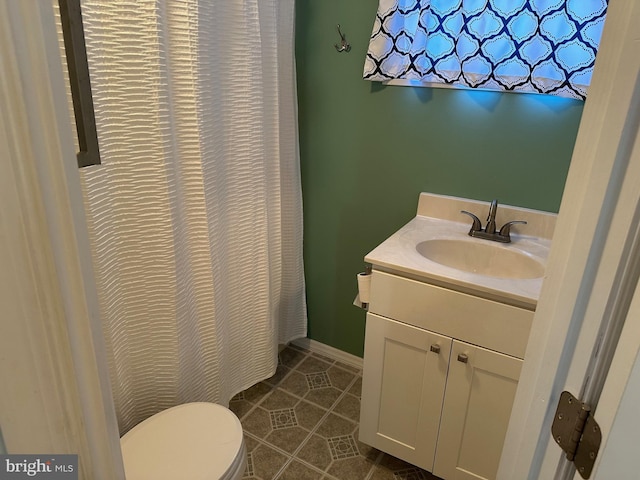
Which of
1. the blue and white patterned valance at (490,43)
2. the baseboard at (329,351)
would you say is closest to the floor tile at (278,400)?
the baseboard at (329,351)

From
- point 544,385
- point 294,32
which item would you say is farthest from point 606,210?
point 294,32

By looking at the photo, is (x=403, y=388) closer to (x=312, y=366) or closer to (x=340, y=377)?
(x=340, y=377)

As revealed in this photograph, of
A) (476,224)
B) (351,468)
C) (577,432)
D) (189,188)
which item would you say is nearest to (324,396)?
(351,468)

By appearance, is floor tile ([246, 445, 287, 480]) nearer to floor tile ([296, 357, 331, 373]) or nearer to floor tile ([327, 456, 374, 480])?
floor tile ([327, 456, 374, 480])

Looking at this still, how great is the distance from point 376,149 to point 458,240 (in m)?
0.52

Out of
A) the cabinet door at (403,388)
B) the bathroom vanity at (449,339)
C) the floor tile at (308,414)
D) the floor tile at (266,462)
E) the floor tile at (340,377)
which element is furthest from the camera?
the floor tile at (340,377)

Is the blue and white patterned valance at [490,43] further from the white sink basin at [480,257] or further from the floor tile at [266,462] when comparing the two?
the floor tile at [266,462]

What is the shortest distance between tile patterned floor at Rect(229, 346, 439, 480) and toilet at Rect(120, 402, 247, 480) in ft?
1.48

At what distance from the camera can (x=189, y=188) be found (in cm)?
146

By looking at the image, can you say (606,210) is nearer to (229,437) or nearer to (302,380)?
(229,437)

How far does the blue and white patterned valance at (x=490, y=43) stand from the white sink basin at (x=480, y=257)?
1.78ft

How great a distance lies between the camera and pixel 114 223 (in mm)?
1281

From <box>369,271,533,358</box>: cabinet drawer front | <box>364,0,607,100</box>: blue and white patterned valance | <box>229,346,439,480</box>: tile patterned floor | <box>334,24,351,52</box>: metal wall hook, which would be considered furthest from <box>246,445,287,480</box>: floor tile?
<box>334,24,351,52</box>: metal wall hook

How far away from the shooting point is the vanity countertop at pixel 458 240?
4.22 ft
